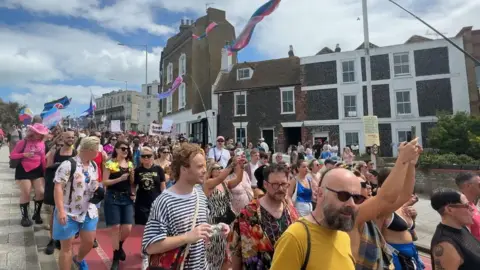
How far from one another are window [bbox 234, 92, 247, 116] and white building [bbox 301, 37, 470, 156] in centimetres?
527

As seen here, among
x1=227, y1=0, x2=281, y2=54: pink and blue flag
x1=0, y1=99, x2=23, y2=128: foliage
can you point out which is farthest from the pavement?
x1=0, y1=99, x2=23, y2=128: foliage

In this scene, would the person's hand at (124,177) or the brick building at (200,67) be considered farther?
the brick building at (200,67)

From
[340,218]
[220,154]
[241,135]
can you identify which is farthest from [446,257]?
[241,135]

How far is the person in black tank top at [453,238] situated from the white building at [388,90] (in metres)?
20.8

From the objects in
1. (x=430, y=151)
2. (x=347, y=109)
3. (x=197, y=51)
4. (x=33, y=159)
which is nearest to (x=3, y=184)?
(x=33, y=159)

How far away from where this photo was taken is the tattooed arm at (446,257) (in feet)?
8.29

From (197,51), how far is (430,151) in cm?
2268

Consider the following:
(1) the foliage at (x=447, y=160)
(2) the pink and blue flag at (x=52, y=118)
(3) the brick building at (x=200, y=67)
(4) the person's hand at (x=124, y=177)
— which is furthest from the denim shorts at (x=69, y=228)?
(3) the brick building at (x=200, y=67)

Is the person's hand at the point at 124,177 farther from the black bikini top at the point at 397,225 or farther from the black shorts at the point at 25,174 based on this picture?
the black bikini top at the point at 397,225

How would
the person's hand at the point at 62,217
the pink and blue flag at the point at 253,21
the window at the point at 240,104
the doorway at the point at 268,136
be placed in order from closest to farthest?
the person's hand at the point at 62,217 → the pink and blue flag at the point at 253,21 → the doorway at the point at 268,136 → the window at the point at 240,104

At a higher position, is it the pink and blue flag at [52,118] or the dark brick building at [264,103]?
the dark brick building at [264,103]

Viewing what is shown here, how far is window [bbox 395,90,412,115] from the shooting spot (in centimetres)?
2233

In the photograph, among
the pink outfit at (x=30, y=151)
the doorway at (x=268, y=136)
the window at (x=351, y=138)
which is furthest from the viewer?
the doorway at (x=268, y=136)

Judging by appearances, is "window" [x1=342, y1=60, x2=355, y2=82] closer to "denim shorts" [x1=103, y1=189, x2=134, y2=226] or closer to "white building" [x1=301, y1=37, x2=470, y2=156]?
"white building" [x1=301, y1=37, x2=470, y2=156]
